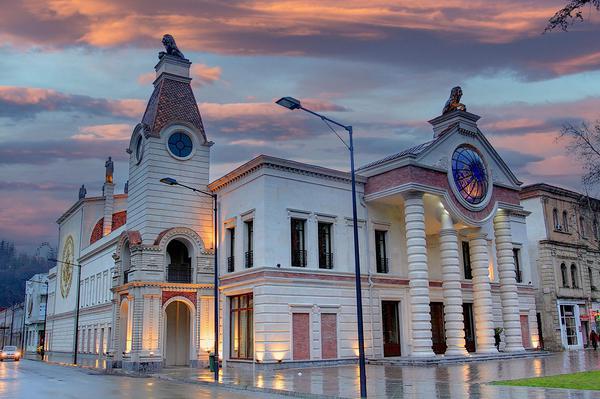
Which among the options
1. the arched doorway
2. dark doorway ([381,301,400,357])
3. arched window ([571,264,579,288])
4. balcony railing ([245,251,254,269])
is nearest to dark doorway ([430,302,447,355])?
dark doorway ([381,301,400,357])

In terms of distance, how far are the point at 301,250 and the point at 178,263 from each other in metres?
9.76

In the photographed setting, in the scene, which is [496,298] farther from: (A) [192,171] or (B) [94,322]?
(B) [94,322]

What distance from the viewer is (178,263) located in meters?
38.8

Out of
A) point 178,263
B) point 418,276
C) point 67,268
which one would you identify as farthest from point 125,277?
point 67,268

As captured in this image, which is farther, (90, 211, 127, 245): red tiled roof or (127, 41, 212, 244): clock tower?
(90, 211, 127, 245): red tiled roof

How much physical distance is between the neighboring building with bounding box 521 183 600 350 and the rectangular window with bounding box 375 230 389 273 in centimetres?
2035

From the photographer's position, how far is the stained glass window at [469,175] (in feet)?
121

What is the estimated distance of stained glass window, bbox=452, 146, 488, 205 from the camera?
36.9 meters

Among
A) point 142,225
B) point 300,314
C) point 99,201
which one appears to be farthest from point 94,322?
point 300,314

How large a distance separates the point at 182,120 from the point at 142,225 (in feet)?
24.3

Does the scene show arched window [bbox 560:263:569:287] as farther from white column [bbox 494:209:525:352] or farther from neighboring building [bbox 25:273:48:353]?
neighboring building [bbox 25:273:48:353]

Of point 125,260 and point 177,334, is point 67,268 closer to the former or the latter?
point 125,260

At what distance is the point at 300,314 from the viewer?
105ft

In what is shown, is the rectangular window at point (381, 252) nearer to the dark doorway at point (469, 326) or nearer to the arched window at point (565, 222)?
the dark doorway at point (469, 326)
